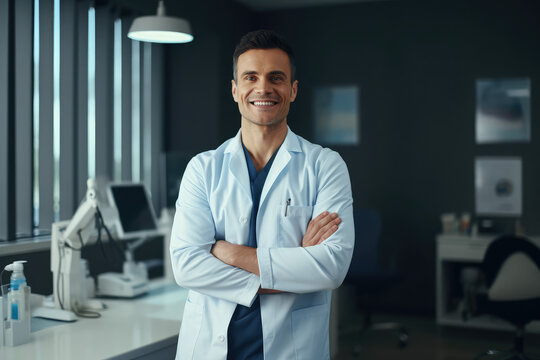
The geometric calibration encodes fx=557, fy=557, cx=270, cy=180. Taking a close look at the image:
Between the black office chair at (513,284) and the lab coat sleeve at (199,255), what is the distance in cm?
268

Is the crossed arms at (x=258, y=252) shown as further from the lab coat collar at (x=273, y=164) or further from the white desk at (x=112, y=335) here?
the white desk at (x=112, y=335)

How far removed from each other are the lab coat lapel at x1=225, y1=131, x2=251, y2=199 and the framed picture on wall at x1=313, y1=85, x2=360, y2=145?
407cm

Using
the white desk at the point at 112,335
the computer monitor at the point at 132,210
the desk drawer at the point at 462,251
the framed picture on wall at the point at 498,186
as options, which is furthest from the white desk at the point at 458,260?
the white desk at the point at 112,335

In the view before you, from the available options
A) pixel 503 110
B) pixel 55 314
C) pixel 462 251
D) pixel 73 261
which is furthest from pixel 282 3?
pixel 55 314

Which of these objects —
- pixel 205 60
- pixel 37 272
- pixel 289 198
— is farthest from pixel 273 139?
pixel 205 60

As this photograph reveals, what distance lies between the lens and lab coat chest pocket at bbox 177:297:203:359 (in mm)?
1722

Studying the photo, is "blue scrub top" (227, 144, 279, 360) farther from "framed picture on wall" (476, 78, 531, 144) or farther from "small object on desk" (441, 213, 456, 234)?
"framed picture on wall" (476, 78, 531, 144)

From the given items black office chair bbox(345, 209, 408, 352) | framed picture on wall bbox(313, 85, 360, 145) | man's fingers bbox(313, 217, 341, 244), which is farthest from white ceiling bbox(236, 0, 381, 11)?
man's fingers bbox(313, 217, 341, 244)

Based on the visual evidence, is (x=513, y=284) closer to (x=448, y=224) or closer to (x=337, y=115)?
(x=448, y=224)

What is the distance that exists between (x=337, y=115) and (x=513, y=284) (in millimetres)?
2673

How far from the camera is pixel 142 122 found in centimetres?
470

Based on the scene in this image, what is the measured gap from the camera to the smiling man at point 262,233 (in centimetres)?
167

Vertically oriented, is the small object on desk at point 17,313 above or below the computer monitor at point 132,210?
below

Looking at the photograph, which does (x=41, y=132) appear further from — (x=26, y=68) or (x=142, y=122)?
(x=142, y=122)
